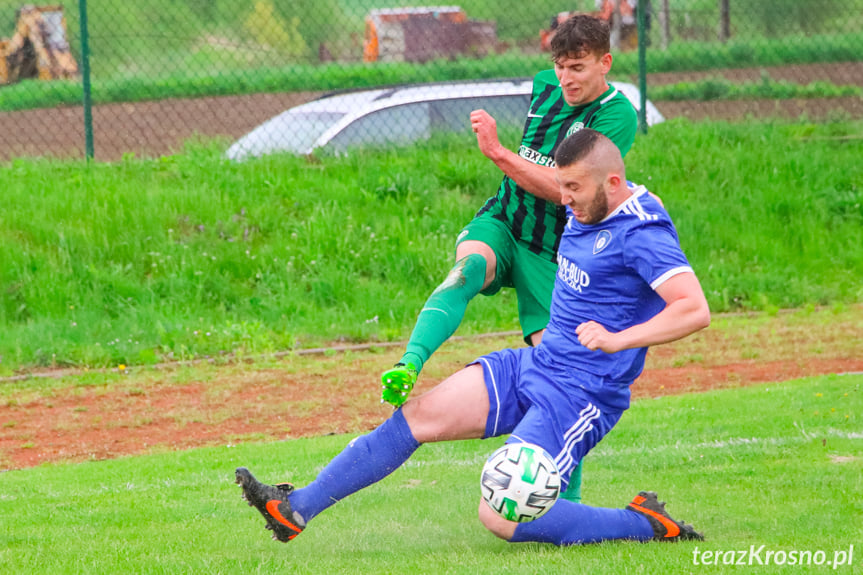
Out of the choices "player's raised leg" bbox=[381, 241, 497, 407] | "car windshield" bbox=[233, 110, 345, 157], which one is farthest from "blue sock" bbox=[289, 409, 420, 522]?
"car windshield" bbox=[233, 110, 345, 157]

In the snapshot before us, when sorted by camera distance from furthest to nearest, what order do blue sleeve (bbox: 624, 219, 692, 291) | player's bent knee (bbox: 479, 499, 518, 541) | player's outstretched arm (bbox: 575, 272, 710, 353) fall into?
player's bent knee (bbox: 479, 499, 518, 541)
blue sleeve (bbox: 624, 219, 692, 291)
player's outstretched arm (bbox: 575, 272, 710, 353)

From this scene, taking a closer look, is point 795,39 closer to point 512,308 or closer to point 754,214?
point 754,214

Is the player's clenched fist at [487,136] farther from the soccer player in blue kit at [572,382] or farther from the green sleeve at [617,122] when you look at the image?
the soccer player in blue kit at [572,382]

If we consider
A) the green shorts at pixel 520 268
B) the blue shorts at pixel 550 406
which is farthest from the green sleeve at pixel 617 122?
the blue shorts at pixel 550 406

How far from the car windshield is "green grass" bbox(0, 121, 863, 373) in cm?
32

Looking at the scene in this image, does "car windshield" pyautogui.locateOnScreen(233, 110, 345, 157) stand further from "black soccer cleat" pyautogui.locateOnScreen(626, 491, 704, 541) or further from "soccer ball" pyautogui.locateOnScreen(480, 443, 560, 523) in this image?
"soccer ball" pyautogui.locateOnScreen(480, 443, 560, 523)

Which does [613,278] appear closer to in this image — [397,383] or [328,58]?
[397,383]

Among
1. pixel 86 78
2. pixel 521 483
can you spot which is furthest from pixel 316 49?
pixel 521 483

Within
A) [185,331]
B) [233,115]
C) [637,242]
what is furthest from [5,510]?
[233,115]

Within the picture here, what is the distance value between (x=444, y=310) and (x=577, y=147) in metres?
0.90

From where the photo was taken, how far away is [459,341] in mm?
9484

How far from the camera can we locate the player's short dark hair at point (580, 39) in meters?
4.33

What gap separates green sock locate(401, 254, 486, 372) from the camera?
159 inches

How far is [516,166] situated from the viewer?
4441 mm
